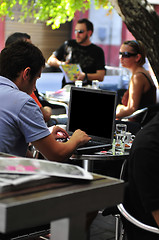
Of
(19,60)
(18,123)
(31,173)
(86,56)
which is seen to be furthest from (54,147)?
(86,56)

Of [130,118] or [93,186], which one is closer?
[93,186]

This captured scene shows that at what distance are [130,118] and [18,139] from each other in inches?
154

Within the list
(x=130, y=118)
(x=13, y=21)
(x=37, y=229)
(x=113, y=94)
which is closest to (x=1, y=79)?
(x=37, y=229)

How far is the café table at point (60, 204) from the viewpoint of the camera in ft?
3.96

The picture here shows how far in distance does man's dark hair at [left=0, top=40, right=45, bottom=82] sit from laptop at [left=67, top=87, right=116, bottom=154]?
107cm

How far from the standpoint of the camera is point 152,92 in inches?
256

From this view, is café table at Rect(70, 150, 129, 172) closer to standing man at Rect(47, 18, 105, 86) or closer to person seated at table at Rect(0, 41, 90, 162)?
person seated at table at Rect(0, 41, 90, 162)

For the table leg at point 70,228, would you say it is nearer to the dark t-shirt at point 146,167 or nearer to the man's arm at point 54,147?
the dark t-shirt at point 146,167

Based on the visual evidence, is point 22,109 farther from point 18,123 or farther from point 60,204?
point 60,204

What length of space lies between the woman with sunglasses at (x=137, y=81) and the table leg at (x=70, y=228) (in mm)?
5095

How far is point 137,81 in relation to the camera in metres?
6.37

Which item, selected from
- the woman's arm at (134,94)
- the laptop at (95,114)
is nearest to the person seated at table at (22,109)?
the laptop at (95,114)

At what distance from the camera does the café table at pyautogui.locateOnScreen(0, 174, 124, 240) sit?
3.96ft

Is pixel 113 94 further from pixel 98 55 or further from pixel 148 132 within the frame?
pixel 98 55
